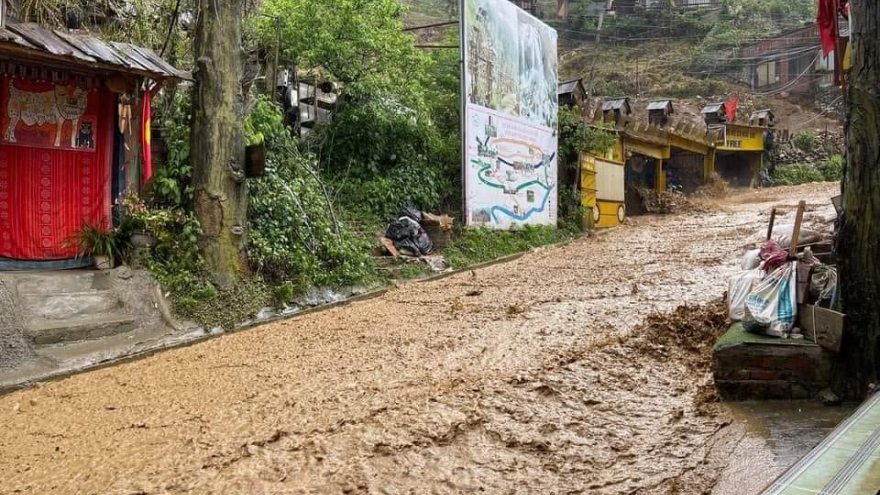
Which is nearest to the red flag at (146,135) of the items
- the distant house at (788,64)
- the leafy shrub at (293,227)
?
the leafy shrub at (293,227)

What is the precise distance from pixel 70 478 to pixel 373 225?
9345mm

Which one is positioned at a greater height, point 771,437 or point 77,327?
point 77,327

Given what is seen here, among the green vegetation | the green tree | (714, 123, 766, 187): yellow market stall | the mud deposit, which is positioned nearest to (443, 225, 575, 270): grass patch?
the green tree

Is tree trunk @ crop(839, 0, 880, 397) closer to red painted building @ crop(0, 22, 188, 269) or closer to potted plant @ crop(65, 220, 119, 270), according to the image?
red painted building @ crop(0, 22, 188, 269)

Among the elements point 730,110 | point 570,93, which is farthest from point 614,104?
point 730,110

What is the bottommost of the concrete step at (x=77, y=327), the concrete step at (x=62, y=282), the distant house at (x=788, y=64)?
the concrete step at (x=77, y=327)

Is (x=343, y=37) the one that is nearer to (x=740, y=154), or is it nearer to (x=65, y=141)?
(x=65, y=141)

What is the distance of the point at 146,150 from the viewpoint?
8.88 meters

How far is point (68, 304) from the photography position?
754 centimetres

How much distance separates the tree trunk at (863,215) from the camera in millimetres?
4738

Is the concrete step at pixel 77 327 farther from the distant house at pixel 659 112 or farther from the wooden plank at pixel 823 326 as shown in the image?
the distant house at pixel 659 112

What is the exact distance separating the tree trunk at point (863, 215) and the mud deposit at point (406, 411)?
1094mm

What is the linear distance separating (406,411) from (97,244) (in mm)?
5695

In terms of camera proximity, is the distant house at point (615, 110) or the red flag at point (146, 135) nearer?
the red flag at point (146, 135)
